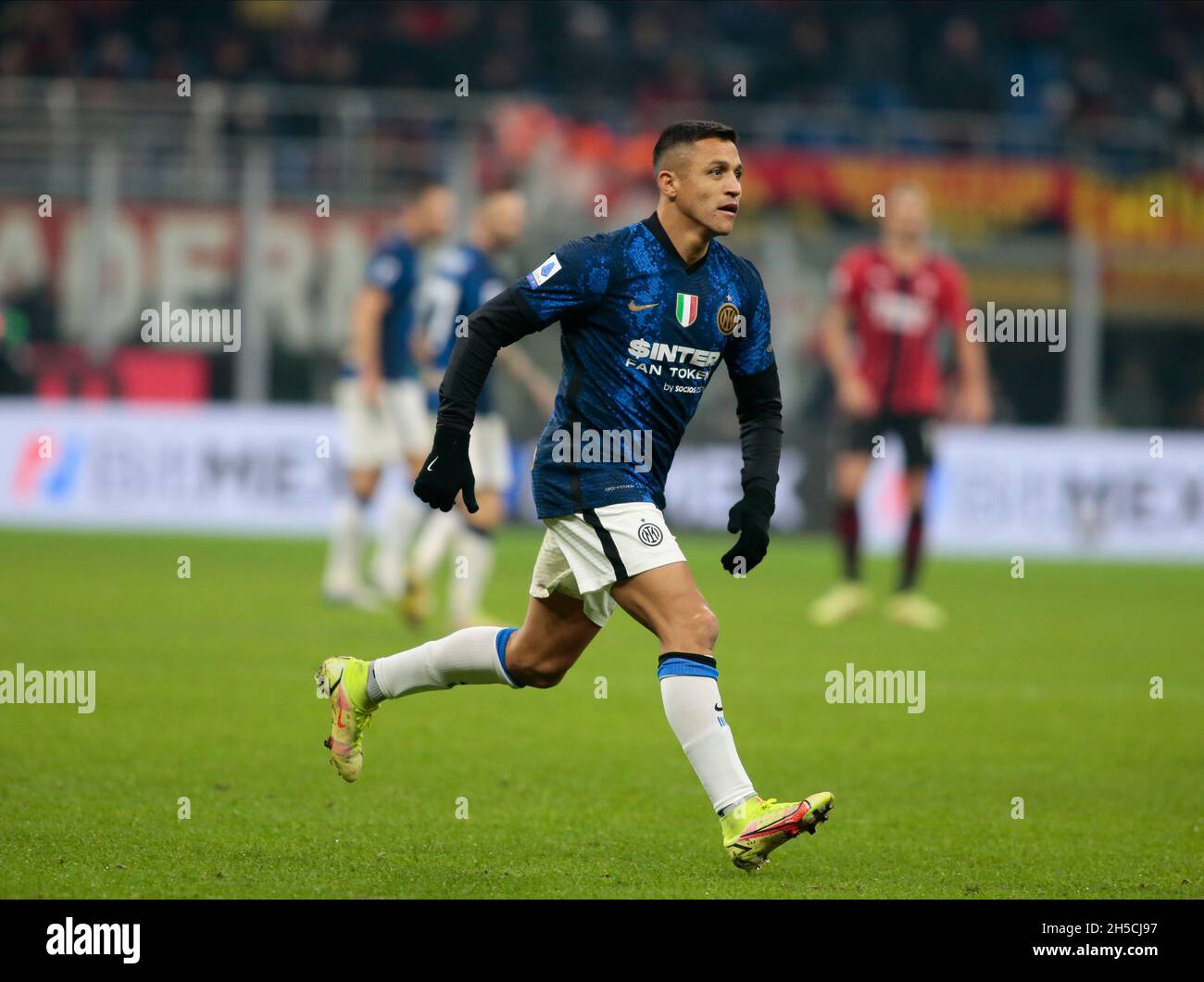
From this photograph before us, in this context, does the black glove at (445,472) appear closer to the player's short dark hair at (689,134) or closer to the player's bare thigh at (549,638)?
the player's bare thigh at (549,638)

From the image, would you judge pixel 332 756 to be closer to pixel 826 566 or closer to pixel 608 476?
pixel 608 476

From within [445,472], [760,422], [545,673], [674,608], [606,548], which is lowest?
[545,673]

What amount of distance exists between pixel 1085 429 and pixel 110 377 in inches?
415

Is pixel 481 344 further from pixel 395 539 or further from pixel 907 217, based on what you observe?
pixel 907 217

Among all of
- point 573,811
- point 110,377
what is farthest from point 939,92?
point 573,811

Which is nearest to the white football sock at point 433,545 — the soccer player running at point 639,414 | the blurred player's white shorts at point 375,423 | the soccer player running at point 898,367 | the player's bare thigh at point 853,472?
the blurred player's white shorts at point 375,423

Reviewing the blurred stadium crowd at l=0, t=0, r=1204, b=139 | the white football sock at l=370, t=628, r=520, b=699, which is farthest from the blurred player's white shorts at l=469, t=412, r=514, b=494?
the blurred stadium crowd at l=0, t=0, r=1204, b=139

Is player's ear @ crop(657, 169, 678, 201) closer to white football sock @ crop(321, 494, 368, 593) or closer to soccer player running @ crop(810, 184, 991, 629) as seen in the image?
soccer player running @ crop(810, 184, 991, 629)

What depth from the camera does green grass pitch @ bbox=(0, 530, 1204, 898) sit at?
16.6ft

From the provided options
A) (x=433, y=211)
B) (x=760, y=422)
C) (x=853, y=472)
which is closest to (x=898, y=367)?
(x=853, y=472)

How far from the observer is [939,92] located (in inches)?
933

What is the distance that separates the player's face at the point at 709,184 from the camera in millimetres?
5305

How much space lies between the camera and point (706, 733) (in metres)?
5.10

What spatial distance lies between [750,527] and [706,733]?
64 cm
